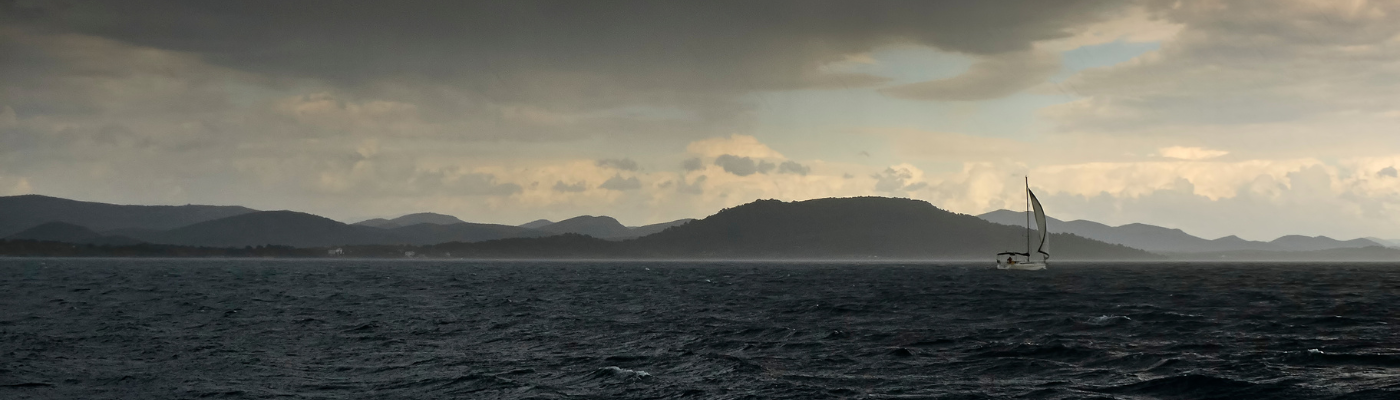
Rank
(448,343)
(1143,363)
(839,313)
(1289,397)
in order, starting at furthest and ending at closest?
(839,313), (448,343), (1143,363), (1289,397)

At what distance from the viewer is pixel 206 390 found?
31.2m

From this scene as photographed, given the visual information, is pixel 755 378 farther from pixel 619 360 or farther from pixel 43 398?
pixel 43 398

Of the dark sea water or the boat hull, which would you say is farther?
the boat hull

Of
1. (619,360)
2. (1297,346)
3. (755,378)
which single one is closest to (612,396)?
(755,378)

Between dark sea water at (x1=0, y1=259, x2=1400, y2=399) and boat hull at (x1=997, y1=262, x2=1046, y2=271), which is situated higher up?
boat hull at (x1=997, y1=262, x2=1046, y2=271)

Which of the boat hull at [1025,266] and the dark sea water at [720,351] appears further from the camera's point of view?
the boat hull at [1025,266]

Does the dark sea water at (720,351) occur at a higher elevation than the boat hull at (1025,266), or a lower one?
lower

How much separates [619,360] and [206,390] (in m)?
15.5

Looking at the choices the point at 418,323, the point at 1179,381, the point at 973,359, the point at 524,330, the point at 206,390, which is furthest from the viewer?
the point at 418,323

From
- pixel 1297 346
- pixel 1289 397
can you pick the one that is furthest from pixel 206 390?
pixel 1297 346

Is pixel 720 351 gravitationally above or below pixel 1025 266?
below

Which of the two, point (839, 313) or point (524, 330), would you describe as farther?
point (839, 313)

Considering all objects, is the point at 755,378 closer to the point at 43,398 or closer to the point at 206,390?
the point at 206,390

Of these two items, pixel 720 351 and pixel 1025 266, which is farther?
pixel 1025 266
